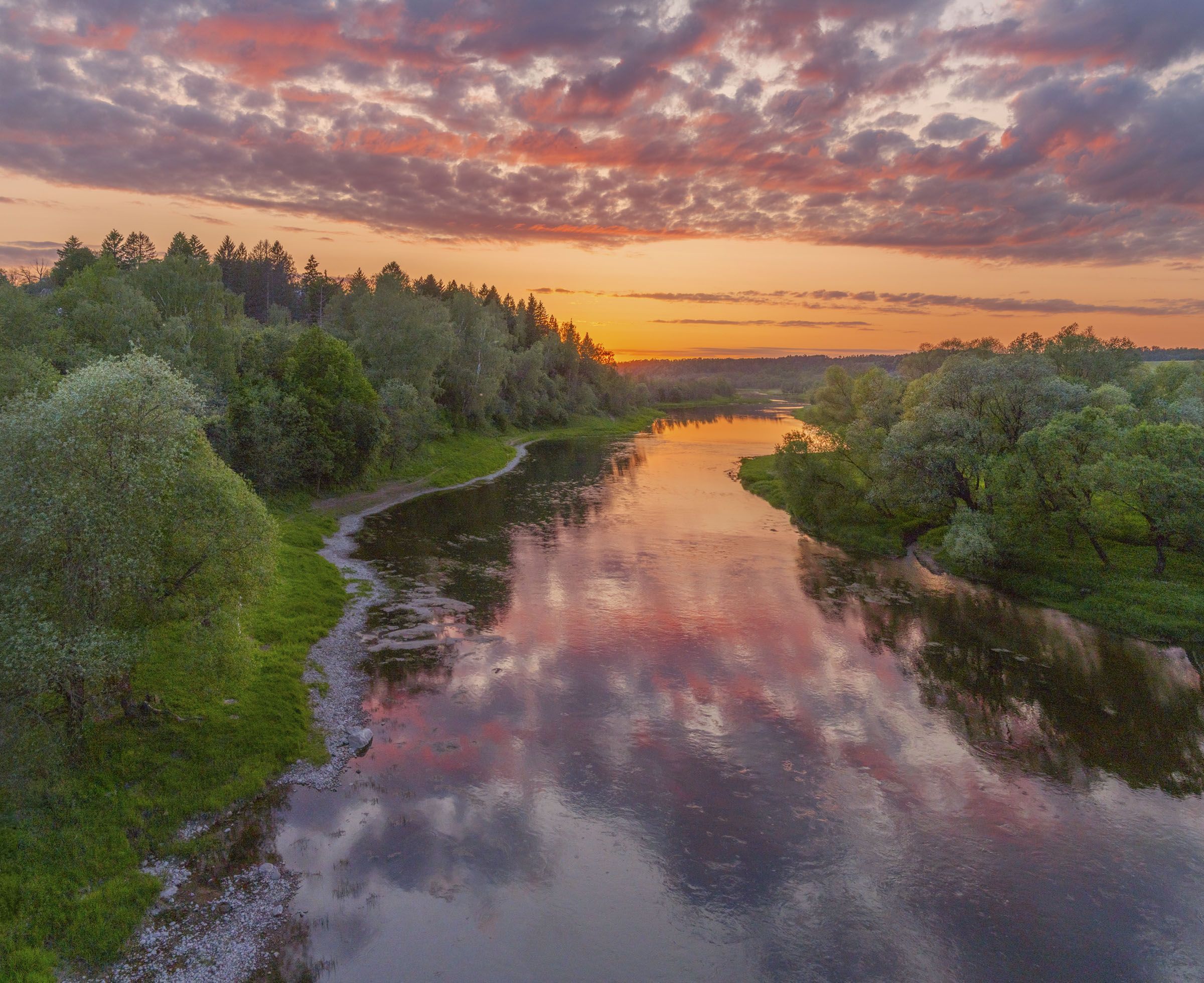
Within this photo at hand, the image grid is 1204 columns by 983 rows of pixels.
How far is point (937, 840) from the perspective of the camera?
22234 mm

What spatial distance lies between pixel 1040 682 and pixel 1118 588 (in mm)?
14350

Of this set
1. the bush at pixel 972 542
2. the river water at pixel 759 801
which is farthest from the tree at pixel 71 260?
the bush at pixel 972 542

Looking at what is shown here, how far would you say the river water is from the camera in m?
18.1

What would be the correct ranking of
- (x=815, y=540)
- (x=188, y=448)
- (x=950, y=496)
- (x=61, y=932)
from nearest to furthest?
(x=61, y=932) < (x=188, y=448) < (x=950, y=496) < (x=815, y=540)

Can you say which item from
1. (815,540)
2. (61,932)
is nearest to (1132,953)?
(61,932)

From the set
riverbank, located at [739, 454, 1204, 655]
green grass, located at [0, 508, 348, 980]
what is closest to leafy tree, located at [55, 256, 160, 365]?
green grass, located at [0, 508, 348, 980]

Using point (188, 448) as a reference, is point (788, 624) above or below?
below

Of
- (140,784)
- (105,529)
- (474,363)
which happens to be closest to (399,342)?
(474,363)

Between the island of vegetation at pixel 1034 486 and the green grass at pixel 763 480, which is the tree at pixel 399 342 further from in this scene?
the island of vegetation at pixel 1034 486

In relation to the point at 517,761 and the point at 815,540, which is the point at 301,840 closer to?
the point at 517,761

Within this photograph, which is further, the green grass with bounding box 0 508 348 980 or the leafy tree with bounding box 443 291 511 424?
the leafy tree with bounding box 443 291 511 424

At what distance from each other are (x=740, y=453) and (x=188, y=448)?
103m

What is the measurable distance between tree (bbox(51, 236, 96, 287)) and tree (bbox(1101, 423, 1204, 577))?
434ft

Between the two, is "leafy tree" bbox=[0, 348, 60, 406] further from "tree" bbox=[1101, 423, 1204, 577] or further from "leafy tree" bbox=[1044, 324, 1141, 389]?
"leafy tree" bbox=[1044, 324, 1141, 389]
